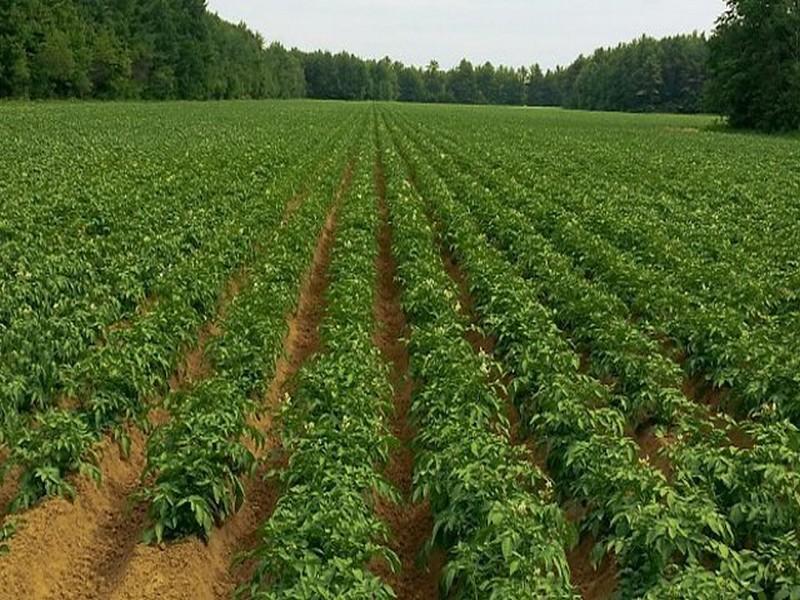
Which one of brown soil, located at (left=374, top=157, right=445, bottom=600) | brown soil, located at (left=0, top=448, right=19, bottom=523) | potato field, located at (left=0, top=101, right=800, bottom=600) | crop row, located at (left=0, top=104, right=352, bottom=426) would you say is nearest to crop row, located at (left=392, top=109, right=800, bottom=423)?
potato field, located at (left=0, top=101, right=800, bottom=600)

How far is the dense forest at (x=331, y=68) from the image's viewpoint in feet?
188

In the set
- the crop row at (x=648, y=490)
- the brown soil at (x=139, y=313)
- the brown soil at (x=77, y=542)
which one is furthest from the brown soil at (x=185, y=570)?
the brown soil at (x=139, y=313)

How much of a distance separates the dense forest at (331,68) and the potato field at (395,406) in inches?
1851

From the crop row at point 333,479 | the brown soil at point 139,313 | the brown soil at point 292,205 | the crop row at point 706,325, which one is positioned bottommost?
the brown soil at point 292,205

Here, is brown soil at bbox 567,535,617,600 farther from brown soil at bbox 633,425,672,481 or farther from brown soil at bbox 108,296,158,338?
brown soil at bbox 108,296,158,338

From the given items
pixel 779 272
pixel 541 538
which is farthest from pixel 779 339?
pixel 541 538

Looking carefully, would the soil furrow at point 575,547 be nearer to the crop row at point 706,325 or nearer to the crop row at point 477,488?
the crop row at point 477,488

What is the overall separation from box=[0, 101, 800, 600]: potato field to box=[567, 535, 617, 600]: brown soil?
26 mm

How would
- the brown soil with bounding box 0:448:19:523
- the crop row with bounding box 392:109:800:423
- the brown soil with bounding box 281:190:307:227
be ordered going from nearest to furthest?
1. the brown soil with bounding box 0:448:19:523
2. the crop row with bounding box 392:109:800:423
3. the brown soil with bounding box 281:190:307:227

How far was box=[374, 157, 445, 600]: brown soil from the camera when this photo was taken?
5723 mm

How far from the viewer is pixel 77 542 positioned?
5.87 metres

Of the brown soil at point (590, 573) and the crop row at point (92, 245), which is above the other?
the crop row at point (92, 245)

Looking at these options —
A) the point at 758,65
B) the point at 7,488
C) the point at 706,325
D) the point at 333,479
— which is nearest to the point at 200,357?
the point at 7,488

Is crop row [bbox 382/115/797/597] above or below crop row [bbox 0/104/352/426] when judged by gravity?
above
